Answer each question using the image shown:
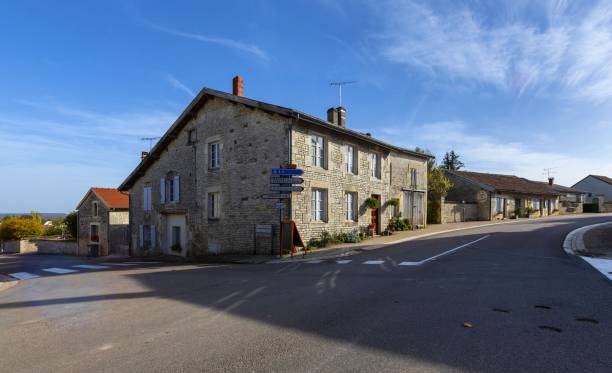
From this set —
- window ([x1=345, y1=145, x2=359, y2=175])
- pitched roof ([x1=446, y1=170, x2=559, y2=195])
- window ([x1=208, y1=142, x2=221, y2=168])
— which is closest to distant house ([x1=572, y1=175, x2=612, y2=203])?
pitched roof ([x1=446, y1=170, x2=559, y2=195])

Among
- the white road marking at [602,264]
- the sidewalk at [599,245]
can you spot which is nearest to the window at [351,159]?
the sidewalk at [599,245]

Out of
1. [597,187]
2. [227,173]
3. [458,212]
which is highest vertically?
[227,173]

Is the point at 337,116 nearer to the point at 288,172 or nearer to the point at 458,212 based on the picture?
the point at 288,172

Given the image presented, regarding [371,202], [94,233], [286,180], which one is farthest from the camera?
[94,233]

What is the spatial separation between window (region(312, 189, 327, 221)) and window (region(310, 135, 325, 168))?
4.01 ft

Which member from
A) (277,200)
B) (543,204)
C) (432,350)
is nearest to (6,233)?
(277,200)

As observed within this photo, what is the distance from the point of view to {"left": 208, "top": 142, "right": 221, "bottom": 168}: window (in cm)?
1880

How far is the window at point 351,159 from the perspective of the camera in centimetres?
1875

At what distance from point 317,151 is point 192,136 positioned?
7.60 metres

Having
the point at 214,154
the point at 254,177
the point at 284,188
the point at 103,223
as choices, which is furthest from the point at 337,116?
the point at 103,223

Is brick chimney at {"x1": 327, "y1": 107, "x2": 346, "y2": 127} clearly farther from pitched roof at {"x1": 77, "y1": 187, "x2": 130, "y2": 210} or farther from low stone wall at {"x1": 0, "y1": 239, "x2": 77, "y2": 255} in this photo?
low stone wall at {"x1": 0, "y1": 239, "x2": 77, "y2": 255}

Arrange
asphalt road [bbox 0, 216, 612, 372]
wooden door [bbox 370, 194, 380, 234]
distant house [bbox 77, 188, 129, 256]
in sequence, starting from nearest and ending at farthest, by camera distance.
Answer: asphalt road [bbox 0, 216, 612, 372] → wooden door [bbox 370, 194, 380, 234] → distant house [bbox 77, 188, 129, 256]

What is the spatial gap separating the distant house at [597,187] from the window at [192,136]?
196ft

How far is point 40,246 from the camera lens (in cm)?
3806
